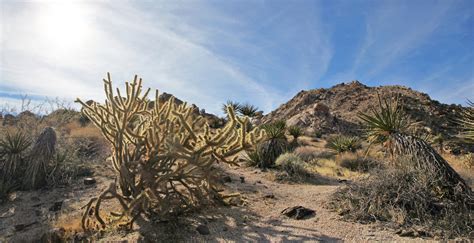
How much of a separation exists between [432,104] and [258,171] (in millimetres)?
27387

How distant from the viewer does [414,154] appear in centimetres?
Answer: 586

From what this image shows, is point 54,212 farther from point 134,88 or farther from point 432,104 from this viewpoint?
point 432,104

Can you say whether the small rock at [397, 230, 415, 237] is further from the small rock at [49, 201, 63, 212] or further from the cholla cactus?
the small rock at [49, 201, 63, 212]

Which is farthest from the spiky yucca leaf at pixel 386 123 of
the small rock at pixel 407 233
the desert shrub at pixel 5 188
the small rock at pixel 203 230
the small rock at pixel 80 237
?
the desert shrub at pixel 5 188

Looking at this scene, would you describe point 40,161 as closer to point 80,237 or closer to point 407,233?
point 80,237

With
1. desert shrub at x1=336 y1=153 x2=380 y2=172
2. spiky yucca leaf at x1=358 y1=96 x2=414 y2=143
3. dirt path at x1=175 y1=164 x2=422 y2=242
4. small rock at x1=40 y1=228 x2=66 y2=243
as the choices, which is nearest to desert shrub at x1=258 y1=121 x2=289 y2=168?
desert shrub at x1=336 y1=153 x2=380 y2=172

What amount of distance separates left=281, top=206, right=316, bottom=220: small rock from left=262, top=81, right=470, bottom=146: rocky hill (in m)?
14.2

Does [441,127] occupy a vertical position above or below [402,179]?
above

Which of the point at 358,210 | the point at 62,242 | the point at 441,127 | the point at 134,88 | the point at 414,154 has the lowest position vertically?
the point at 62,242

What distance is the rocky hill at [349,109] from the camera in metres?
25.9

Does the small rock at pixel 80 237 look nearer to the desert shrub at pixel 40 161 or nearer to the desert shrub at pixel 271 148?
the desert shrub at pixel 40 161

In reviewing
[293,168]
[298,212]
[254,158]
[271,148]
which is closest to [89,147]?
[254,158]

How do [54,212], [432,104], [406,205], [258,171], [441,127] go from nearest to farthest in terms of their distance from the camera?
[406,205]
[54,212]
[258,171]
[441,127]
[432,104]

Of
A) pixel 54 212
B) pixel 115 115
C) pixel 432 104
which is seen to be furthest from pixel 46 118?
pixel 432 104
